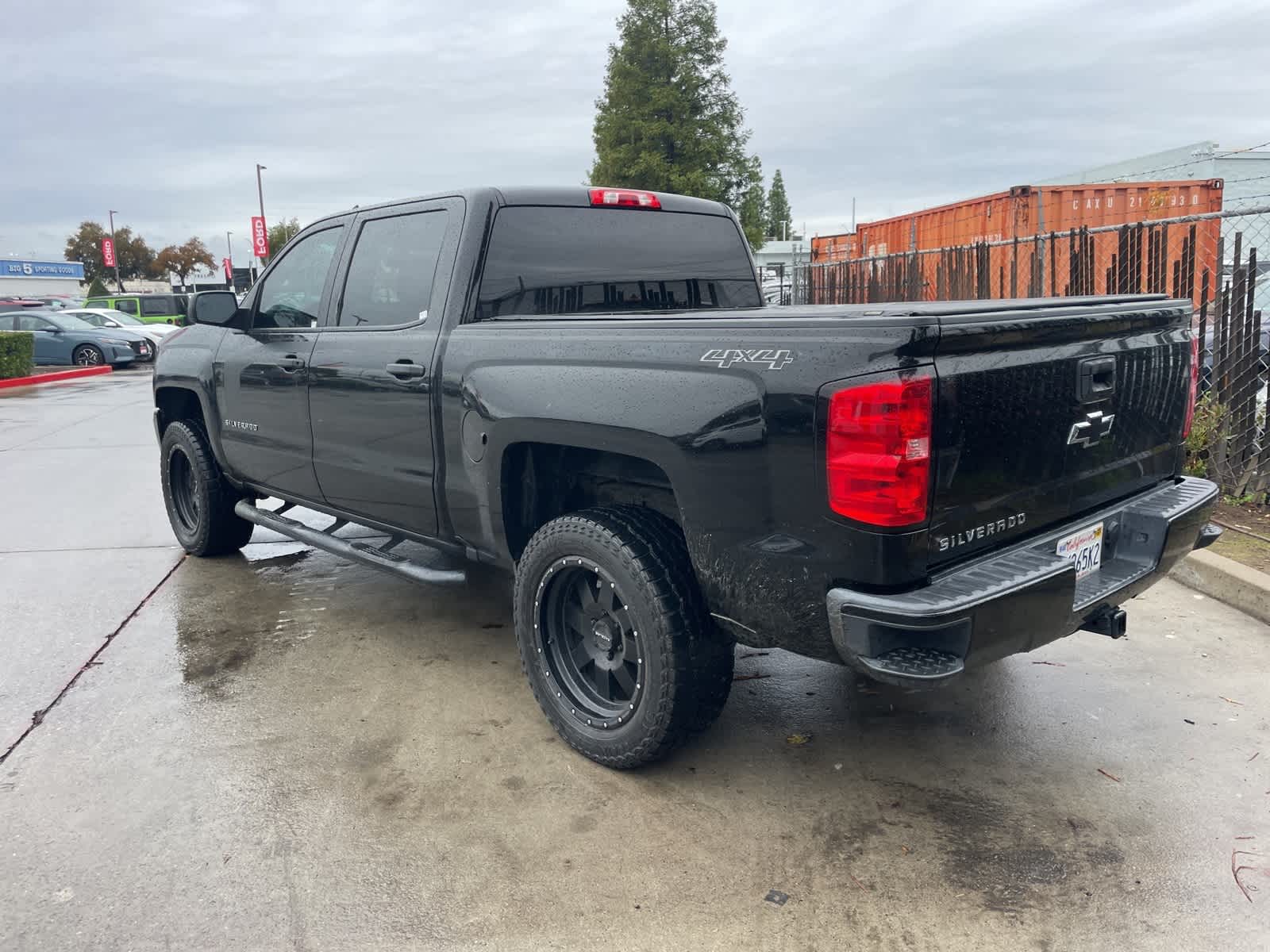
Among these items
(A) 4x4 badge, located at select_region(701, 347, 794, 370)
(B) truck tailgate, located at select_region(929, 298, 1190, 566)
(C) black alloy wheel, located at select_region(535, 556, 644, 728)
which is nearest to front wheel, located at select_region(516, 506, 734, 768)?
(C) black alloy wheel, located at select_region(535, 556, 644, 728)

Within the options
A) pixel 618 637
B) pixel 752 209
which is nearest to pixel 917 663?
pixel 618 637

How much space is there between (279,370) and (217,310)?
0.52 meters

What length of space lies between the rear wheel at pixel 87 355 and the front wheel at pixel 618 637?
23.8 metres

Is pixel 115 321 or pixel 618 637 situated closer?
pixel 618 637

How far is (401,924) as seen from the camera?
257cm

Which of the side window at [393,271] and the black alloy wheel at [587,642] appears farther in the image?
the side window at [393,271]

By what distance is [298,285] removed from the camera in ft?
15.9

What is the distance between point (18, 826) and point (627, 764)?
185 centimetres

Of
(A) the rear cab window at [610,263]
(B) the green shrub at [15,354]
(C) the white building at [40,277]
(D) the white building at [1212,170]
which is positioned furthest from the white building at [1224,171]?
(C) the white building at [40,277]

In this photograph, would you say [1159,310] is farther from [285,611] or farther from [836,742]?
[285,611]

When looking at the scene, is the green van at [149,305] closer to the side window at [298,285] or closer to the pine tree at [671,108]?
the pine tree at [671,108]

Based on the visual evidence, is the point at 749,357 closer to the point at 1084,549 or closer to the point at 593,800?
the point at 1084,549

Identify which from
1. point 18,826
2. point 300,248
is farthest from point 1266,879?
point 300,248

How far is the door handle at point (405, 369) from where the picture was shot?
382 centimetres
